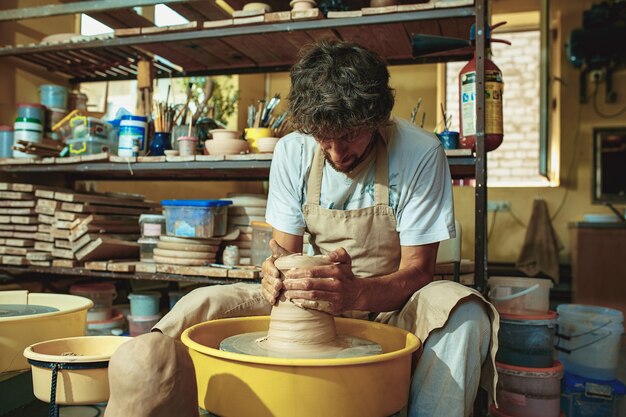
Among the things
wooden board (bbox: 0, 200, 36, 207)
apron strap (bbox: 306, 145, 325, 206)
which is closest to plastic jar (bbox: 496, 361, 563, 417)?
apron strap (bbox: 306, 145, 325, 206)

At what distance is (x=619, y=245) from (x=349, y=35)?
11.9 feet

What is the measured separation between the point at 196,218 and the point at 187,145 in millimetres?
421

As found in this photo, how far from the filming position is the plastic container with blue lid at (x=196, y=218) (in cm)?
301

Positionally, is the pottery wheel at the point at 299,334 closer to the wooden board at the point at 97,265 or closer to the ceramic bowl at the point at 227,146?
the ceramic bowl at the point at 227,146

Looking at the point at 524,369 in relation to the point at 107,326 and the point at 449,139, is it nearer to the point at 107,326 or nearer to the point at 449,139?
the point at 449,139

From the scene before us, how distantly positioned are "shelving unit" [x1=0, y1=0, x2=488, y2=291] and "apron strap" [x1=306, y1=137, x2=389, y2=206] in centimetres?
63

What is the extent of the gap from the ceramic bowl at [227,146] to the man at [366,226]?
0.84m

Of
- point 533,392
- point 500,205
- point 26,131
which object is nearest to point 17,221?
point 26,131

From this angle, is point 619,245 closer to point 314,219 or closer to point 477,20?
point 477,20

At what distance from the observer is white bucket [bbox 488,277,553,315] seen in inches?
99.7

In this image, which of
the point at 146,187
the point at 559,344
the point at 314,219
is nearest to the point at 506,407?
the point at 559,344

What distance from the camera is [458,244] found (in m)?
2.61

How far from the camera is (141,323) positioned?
3.30m

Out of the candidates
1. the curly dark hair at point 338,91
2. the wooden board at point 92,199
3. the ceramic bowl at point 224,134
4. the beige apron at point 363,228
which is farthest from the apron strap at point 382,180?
the wooden board at point 92,199
